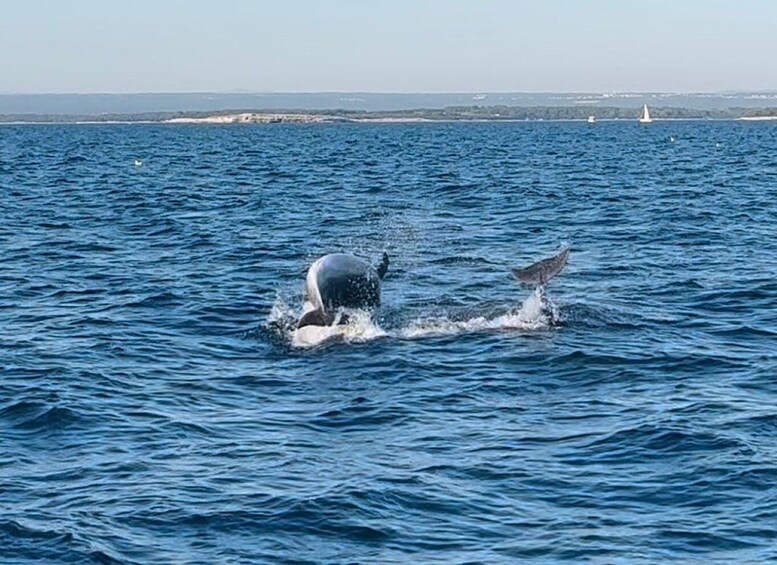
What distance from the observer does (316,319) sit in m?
22.8

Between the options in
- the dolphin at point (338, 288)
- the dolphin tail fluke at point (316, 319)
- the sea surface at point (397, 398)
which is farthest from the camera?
the dolphin at point (338, 288)

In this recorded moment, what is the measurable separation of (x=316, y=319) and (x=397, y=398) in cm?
466

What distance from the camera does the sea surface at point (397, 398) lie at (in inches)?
518

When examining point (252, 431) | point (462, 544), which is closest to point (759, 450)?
point (462, 544)

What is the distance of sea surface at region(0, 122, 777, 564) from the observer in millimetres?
13164

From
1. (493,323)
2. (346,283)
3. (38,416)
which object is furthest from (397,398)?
(493,323)

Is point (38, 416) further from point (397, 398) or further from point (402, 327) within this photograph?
point (402, 327)

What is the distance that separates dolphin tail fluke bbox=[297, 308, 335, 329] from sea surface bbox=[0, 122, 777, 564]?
46cm

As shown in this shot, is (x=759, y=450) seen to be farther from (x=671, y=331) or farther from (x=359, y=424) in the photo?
(x=671, y=331)

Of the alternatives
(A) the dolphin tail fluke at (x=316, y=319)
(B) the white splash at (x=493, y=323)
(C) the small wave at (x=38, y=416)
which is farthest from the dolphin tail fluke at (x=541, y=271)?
(C) the small wave at (x=38, y=416)

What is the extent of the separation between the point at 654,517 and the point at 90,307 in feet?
50.0

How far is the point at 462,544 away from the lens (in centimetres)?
1283

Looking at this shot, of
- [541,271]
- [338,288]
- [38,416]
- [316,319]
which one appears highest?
[541,271]

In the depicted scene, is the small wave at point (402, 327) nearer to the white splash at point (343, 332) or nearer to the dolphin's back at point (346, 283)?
the white splash at point (343, 332)
